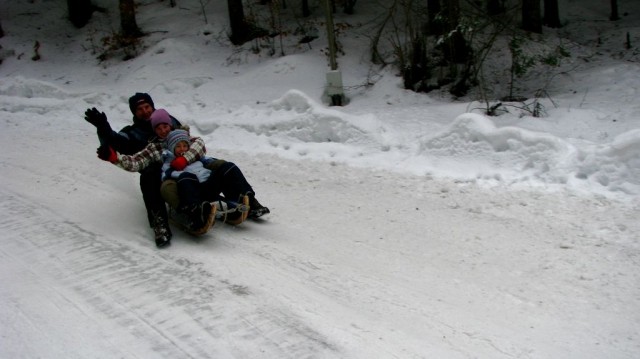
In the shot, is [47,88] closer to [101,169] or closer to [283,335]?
[101,169]

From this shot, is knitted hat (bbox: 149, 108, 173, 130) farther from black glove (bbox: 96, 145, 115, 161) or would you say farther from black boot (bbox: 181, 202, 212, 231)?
black boot (bbox: 181, 202, 212, 231)

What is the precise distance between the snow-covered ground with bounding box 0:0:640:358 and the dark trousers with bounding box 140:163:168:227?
26 cm

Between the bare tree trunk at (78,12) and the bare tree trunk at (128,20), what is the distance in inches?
102

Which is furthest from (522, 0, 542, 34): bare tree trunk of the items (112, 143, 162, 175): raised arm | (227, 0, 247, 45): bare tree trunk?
(112, 143, 162, 175): raised arm

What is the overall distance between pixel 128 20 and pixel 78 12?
9.58ft

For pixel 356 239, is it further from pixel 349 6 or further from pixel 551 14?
pixel 551 14

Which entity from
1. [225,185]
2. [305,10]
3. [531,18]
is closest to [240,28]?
[305,10]

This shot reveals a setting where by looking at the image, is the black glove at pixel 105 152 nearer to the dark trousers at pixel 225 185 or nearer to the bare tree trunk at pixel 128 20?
the dark trousers at pixel 225 185

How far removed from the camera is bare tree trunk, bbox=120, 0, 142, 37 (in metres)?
13.0

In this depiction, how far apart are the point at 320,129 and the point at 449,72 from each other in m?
2.98

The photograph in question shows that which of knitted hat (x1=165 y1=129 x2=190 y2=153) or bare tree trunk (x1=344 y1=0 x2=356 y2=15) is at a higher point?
bare tree trunk (x1=344 y1=0 x2=356 y2=15)

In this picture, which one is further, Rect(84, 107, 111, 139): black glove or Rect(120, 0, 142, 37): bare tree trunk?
Rect(120, 0, 142, 37): bare tree trunk

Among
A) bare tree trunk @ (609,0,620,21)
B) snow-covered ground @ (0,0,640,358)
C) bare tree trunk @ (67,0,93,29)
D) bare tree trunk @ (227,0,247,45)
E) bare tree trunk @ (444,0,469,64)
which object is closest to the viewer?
snow-covered ground @ (0,0,640,358)

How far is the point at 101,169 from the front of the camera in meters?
6.78
